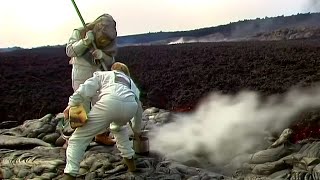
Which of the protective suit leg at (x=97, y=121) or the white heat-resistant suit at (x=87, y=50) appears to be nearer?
the protective suit leg at (x=97, y=121)

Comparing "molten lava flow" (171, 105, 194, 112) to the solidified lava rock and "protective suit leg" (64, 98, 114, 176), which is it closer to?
the solidified lava rock

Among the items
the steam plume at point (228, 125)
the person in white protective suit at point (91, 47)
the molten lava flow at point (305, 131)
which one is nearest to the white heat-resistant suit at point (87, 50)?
the person in white protective suit at point (91, 47)

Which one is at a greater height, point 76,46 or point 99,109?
point 76,46

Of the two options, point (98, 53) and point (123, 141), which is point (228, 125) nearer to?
point (123, 141)

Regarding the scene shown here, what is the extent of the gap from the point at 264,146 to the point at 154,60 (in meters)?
4.11

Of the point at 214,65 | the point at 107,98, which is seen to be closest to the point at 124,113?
the point at 107,98

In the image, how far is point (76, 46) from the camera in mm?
4980

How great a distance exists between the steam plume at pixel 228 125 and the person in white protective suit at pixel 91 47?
1169 mm

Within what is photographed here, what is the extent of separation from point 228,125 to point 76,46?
2107 millimetres

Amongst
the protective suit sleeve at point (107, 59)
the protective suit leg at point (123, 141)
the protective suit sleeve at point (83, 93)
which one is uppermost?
the protective suit sleeve at point (107, 59)

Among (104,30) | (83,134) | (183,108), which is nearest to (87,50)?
(104,30)

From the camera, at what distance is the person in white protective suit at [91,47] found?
15.8 ft

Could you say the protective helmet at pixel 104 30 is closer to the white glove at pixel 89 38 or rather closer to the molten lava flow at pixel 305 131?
the white glove at pixel 89 38

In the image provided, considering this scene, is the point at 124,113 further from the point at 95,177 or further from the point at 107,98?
the point at 95,177
